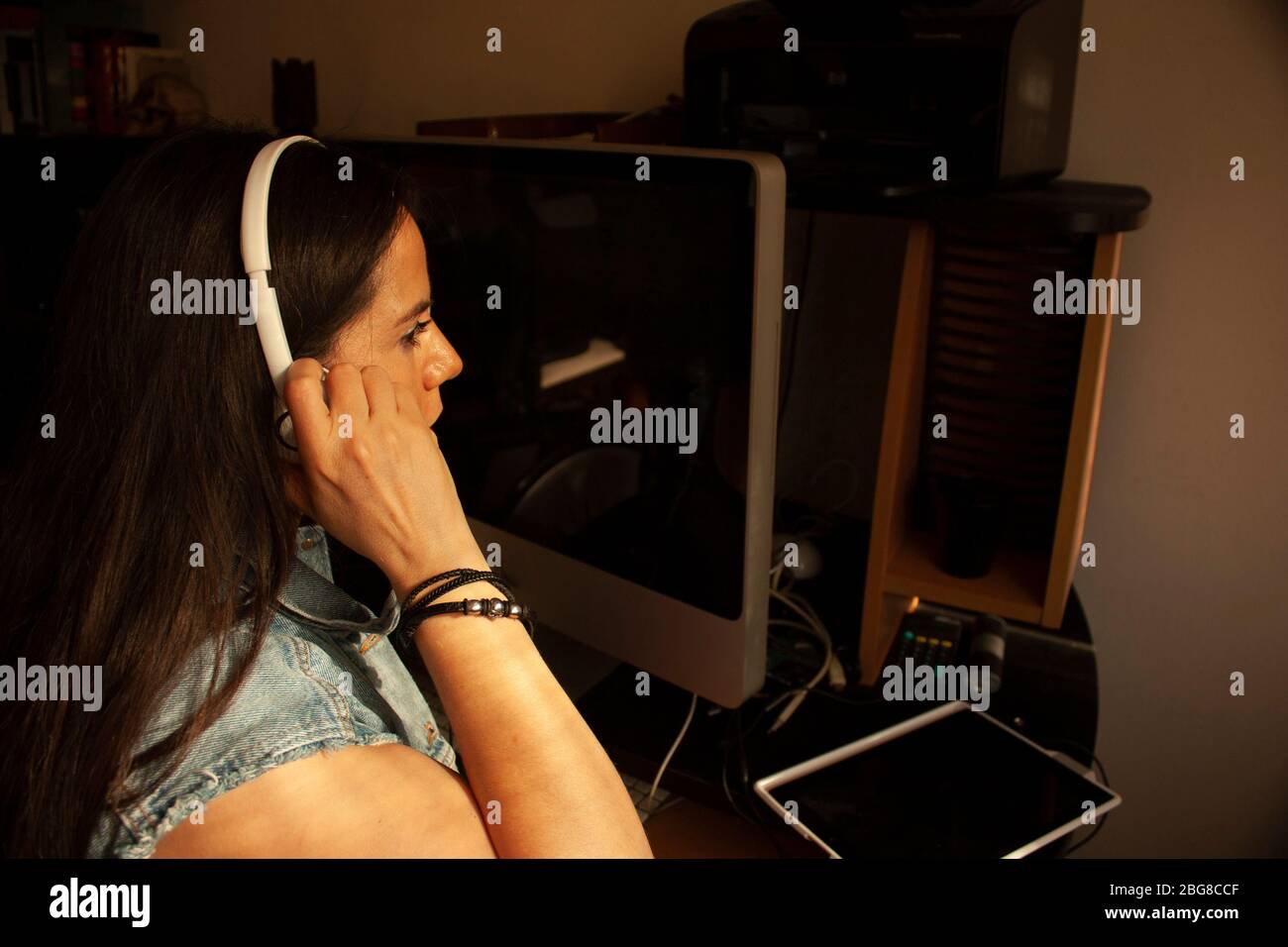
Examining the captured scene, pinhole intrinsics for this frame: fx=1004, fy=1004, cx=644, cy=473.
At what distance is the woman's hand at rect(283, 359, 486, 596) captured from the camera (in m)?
0.78

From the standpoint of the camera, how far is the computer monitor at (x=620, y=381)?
35.3 inches

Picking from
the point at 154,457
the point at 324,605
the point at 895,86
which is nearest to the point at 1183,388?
the point at 895,86

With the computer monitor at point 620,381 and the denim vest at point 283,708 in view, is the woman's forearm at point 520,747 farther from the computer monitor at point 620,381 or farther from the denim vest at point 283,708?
the computer monitor at point 620,381

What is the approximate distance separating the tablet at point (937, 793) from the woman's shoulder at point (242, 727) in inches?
16.4

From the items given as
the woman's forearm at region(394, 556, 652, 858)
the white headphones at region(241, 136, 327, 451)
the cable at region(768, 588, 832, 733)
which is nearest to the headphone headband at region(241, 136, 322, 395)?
the white headphones at region(241, 136, 327, 451)

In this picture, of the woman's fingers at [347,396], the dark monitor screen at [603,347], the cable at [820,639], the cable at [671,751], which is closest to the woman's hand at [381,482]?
the woman's fingers at [347,396]

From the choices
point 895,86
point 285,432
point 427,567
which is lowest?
point 427,567

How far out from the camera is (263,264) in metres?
0.72

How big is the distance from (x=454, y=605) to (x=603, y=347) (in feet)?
A: 1.20

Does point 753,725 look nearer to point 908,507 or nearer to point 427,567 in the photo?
point 908,507

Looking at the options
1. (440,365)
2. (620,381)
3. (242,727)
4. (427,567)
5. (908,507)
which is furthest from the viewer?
(908,507)

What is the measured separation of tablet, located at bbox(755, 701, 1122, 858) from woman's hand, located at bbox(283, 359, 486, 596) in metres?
0.40

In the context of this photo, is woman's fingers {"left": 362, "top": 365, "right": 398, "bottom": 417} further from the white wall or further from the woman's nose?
the white wall
